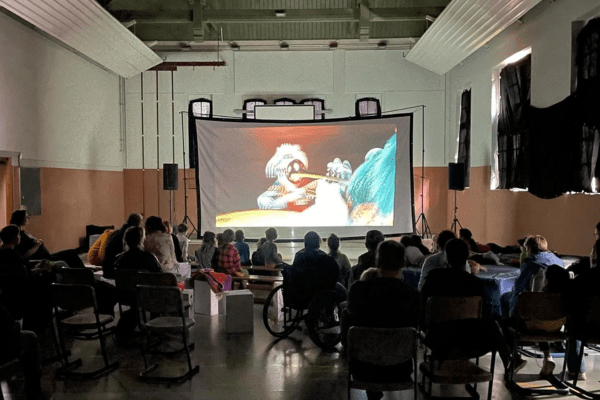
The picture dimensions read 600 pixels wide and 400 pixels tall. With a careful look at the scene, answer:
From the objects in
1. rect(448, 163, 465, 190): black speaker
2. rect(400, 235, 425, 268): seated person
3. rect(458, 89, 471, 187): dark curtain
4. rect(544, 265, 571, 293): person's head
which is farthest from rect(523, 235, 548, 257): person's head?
rect(458, 89, 471, 187): dark curtain

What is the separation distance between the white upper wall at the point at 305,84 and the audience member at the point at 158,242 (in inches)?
347

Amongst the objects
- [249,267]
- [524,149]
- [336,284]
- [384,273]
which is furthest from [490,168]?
[384,273]

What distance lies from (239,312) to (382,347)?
2922 mm

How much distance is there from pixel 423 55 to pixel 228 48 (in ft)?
16.4

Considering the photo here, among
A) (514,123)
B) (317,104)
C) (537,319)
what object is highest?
(317,104)

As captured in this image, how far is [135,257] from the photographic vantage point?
199 inches

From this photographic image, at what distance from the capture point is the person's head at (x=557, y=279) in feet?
13.5

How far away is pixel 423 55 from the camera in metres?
12.6

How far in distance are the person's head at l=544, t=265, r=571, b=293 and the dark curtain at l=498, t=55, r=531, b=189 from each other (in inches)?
191

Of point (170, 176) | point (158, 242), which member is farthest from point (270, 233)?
point (170, 176)

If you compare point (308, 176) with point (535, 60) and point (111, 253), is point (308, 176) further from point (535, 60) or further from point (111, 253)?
point (111, 253)

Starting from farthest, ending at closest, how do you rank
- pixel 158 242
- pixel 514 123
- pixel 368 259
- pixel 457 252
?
pixel 514 123 → pixel 158 242 → pixel 368 259 → pixel 457 252

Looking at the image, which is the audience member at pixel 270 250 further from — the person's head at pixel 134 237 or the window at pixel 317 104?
the window at pixel 317 104

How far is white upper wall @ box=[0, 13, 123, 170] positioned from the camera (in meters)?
8.88
